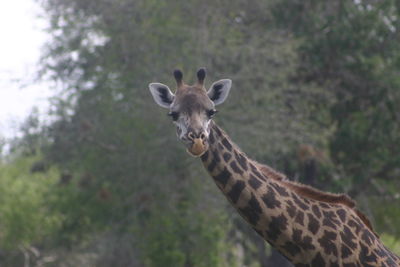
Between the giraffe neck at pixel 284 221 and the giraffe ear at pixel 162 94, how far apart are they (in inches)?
23.8

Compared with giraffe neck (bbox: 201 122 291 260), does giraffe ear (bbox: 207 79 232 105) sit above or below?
above

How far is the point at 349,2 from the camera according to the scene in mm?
23703

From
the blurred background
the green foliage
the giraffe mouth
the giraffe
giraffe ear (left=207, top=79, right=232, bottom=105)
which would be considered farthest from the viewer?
the green foliage

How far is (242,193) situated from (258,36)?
1620 centimetres

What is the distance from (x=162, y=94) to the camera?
812 centimetres

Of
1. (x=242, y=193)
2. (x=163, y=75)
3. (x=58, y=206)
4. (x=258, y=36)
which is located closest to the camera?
(x=242, y=193)

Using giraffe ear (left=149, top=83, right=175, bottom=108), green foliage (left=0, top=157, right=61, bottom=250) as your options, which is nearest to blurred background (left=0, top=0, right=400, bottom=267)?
green foliage (left=0, top=157, right=61, bottom=250)

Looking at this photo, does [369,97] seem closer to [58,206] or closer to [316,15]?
[316,15]

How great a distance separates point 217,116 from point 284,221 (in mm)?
13997

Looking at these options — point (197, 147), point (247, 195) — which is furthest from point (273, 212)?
point (197, 147)

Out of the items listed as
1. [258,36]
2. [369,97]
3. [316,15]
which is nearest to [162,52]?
[258,36]

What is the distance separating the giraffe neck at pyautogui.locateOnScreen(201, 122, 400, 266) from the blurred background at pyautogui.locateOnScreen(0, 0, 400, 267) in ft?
44.4

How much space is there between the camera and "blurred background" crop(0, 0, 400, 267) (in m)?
22.2

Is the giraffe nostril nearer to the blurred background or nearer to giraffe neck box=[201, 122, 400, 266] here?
giraffe neck box=[201, 122, 400, 266]
